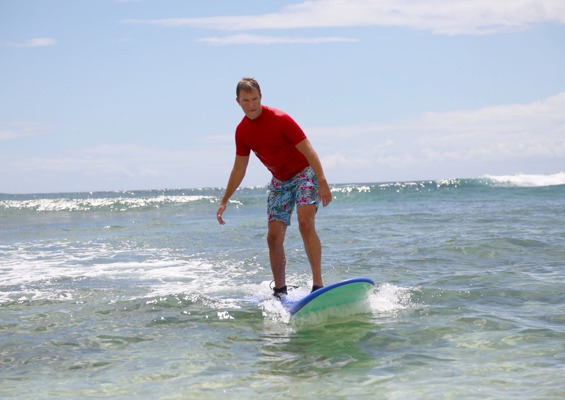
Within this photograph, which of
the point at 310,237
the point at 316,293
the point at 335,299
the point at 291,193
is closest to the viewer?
the point at 316,293

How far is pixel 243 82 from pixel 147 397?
3.13 metres

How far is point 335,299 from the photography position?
6332 mm

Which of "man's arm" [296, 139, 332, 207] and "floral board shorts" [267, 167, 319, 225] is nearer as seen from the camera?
"man's arm" [296, 139, 332, 207]

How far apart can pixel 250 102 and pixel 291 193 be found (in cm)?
101

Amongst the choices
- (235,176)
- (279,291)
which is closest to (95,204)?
(235,176)

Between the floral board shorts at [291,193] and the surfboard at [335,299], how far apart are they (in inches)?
34.0

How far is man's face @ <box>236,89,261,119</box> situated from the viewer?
6379mm

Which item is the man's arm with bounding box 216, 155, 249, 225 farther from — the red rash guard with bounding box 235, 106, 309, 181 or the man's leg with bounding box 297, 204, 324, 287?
the man's leg with bounding box 297, 204, 324, 287

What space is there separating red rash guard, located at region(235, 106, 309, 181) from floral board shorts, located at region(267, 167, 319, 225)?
7 cm

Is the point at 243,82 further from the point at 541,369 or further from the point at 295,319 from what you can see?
the point at 541,369

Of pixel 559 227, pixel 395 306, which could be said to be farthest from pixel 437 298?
pixel 559 227

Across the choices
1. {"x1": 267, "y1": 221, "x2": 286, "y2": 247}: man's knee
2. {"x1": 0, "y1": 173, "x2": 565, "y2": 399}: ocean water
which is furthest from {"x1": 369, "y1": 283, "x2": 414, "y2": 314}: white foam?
{"x1": 267, "y1": 221, "x2": 286, "y2": 247}: man's knee

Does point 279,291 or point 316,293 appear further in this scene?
point 279,291

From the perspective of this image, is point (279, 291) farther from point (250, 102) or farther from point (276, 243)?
point (250, 102)
